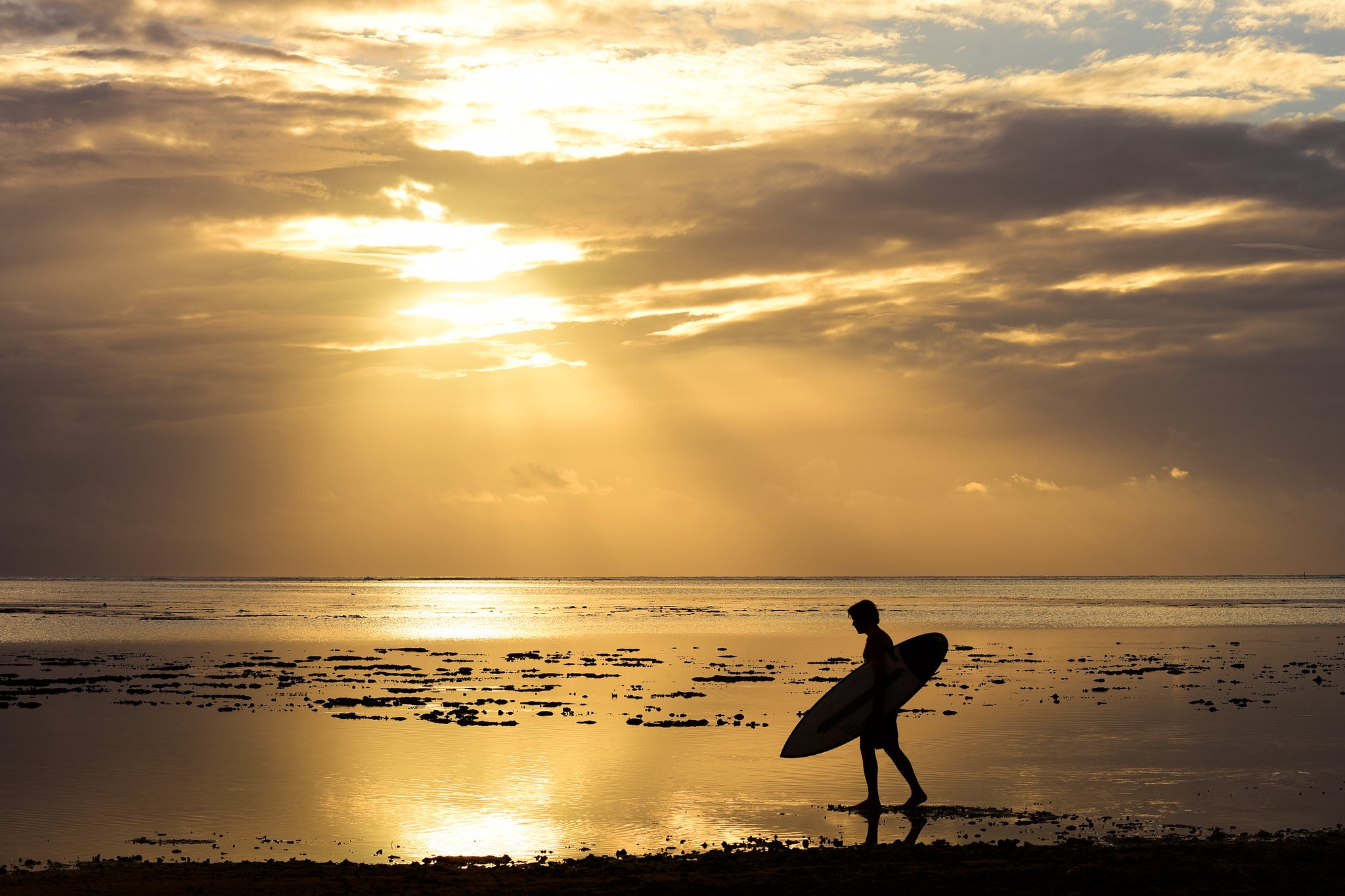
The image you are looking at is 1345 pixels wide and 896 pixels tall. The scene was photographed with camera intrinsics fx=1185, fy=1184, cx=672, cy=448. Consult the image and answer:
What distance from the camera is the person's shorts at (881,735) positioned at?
1709 cm

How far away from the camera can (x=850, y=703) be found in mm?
19938

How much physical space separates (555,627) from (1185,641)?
42677 mm

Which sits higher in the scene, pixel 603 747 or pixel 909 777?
pixel 909 777

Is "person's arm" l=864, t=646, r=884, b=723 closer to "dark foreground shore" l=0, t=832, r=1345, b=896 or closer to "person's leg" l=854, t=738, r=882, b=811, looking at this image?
"person's leg" l=854, t=738, r=882, b=811

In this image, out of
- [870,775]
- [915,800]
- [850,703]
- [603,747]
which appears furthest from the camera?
[603,747]

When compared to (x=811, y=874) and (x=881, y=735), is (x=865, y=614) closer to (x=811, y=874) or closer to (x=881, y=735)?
(x=881, y=735)

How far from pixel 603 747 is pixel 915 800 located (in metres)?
8.62

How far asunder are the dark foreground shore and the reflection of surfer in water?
2.80 m

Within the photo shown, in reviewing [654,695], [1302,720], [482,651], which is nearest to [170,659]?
[482,651]

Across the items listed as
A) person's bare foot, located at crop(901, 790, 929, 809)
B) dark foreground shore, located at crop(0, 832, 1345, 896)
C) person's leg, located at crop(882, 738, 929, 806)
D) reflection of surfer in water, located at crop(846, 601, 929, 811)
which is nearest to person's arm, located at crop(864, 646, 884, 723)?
reflection of surfer in water, located at crop(846, 601, 929, 811)

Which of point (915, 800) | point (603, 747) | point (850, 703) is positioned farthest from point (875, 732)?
point (603, 747)

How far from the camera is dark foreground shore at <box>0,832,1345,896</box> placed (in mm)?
12109

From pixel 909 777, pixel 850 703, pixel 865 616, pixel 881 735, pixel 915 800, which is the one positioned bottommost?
pixel 915 800

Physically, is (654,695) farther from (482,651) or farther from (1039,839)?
(482,651)
